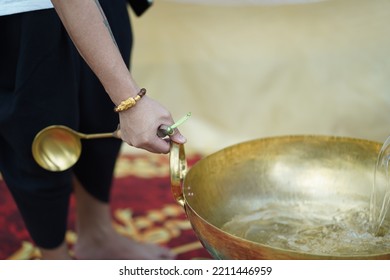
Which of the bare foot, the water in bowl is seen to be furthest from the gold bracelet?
the bare foot

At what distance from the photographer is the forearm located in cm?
101

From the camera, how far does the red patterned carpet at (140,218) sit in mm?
1692

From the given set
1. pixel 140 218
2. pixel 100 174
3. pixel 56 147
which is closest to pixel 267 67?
pixel 140 218

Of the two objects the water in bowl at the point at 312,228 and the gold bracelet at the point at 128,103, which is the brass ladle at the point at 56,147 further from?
the water in bowl at the point at 312,228

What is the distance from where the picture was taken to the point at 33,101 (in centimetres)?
126

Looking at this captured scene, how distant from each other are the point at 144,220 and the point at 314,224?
742mm

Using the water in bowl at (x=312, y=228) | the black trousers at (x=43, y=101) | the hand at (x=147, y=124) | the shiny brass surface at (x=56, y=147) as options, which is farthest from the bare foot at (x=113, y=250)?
the hand at (x=147, y=124)

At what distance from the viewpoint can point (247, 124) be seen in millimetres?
2301

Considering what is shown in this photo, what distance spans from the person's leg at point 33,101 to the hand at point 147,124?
260 mm

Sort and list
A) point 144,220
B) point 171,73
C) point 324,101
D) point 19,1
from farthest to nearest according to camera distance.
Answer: point 171,73
point 324,101
point 144,220
point 19,1

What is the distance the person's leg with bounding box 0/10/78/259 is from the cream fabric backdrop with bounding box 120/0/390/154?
0.93 meters
